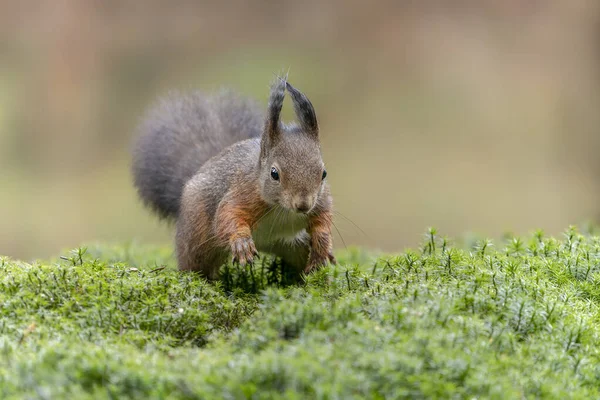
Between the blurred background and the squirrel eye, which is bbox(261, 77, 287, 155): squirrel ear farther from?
the blurred background

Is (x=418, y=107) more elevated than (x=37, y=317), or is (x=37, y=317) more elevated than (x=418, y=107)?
(x=418, y=107)

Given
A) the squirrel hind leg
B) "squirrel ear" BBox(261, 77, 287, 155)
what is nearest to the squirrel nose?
"squirrel ear" BBox(261, 77, 287, 155)

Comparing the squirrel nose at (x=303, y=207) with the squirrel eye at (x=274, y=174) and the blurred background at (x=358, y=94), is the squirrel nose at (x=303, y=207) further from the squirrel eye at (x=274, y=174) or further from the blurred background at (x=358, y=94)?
the blurred background at (x=358, y=94)

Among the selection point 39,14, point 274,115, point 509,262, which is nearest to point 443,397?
point 509,262

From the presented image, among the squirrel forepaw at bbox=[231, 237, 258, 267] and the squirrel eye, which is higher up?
the squirrel eye

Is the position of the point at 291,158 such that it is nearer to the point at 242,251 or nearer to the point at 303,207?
the point at 303,207

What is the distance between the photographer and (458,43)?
36.7 ft

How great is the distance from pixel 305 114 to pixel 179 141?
1.52m

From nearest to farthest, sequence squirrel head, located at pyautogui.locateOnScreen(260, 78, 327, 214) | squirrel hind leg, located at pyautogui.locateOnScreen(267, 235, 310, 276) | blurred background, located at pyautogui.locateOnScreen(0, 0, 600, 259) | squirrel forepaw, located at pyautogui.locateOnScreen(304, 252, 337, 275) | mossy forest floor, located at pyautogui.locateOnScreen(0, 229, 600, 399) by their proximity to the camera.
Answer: mossy forest floor, located at pyautogui.locateOnScreen(0, 229, 600, 399) → squirrel head, located at pyautogui.locateOnScreen(260, 78, 327, 214) → squirrel forepaw, located at pyautogui.locateOnScreen(304, 252, 337, 275) → squirrel hind leg, located at pyautogui.locateOnScreen(267, 235, 310, 276) → blurred background, located at pyautogui.locateOnScreen(0, 0, 600, 259)

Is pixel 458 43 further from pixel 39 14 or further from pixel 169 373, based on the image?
pixel 169 373

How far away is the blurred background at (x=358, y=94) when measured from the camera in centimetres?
1059

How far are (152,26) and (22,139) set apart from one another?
8.56ft

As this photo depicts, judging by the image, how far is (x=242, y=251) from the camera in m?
4.32

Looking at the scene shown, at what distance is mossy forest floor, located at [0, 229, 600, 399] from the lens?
2.41m
